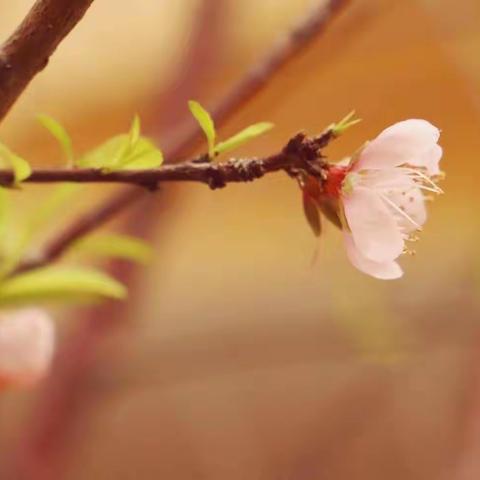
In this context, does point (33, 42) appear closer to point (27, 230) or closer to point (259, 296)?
point (27, 230)

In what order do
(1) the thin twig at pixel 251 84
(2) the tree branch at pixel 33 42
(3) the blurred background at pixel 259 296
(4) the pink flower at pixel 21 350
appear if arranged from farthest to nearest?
(3) the blurred background at pixel 259 296 < (1) the thin twig at pixel 251 84 < (4) the pink flower at pixel 21 350 < (2) the tree branch at pixel 33 42

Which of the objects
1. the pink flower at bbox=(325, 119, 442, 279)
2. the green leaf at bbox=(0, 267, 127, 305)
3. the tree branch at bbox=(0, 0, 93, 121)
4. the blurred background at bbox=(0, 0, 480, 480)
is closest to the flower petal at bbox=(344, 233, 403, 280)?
the pink flower at bbox=(325, 119, 442, 279)

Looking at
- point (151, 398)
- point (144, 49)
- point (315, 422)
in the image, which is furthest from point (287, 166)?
point (144, 49)

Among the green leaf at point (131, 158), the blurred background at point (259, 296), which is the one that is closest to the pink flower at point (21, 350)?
the green leaf at point (131, 158)

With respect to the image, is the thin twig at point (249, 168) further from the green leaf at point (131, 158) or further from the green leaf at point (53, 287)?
the green leaf at point (53, 287)

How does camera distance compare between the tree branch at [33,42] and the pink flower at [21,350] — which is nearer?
the tree branch at [33,42]

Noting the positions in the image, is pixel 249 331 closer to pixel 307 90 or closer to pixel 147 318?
pixel 147 318

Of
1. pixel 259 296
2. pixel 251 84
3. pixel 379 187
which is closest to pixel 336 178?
pixel 379 187
